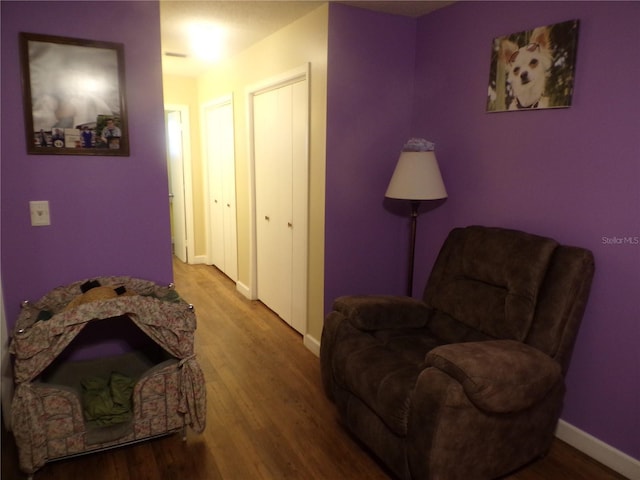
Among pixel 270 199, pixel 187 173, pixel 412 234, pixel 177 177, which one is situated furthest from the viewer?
pixel 177 177

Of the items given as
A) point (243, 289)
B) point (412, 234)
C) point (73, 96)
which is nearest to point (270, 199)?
A: point (243, 289)

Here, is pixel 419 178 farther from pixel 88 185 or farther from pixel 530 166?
pixel 88 185

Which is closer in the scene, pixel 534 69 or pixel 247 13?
pixel 534 69

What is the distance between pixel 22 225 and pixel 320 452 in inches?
71.7

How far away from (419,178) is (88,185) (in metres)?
1.81

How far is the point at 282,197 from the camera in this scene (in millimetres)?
3604

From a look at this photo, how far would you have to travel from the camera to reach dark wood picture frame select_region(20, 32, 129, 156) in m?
2.04

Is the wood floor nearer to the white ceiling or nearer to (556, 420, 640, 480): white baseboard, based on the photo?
(556, 420, 640, 480): white baseboard

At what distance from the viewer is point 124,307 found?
1927 mm

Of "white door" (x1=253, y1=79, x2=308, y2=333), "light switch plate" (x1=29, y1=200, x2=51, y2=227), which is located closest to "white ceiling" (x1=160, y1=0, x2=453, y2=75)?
"white door" (x1=253, y1=79, x2=308, y2=333)

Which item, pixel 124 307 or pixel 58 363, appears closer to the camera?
pixel 124 307

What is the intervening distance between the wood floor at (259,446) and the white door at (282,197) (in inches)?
24.9

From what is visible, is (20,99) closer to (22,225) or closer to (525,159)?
(22,225)

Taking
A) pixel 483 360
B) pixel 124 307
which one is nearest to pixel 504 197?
pixel 483 360
